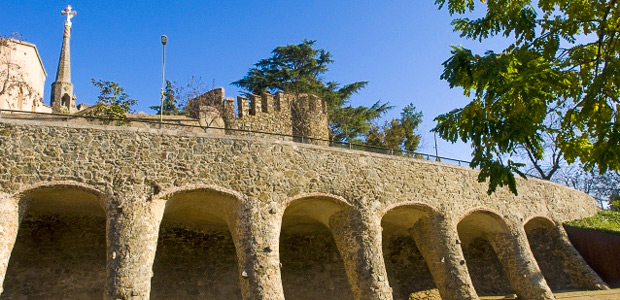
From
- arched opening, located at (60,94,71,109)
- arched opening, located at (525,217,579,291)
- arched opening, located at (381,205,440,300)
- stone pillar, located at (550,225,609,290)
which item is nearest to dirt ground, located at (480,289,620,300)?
stone pillar, located at (550,225,609,290)

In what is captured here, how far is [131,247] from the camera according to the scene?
38.0ft

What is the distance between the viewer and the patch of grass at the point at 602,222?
21.3 metres

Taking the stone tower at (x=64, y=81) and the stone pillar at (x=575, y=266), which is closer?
the stone pillar at (x=575, y=266)

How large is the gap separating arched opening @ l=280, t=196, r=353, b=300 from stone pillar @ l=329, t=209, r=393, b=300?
1971mm

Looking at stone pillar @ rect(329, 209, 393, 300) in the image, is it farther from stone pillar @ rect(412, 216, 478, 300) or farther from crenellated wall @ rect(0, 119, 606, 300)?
stone pillar @ rect(412, 216, 478, 300)

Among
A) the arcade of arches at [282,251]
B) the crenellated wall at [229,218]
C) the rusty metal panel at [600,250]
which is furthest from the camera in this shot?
the rusty metal panel at [600,250]

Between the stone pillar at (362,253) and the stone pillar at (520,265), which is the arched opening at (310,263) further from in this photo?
the stone pillar at (520,265)

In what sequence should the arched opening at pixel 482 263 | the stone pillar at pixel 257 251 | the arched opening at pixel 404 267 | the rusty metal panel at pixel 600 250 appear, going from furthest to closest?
the arched opening at pixel 482 263, the rusty metal panel at pixel 600 250, the arched opening at pixel 404 267, the stone pillar at pixel 257 251

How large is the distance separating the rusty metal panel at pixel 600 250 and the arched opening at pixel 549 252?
952 millimetres

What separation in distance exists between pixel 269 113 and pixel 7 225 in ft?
46.9

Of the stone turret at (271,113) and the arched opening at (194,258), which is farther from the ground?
the stone turret at (271,113)

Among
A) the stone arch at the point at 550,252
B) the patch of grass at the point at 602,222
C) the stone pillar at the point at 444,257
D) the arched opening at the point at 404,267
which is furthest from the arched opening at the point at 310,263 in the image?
the patch of grass at the point at 602,222

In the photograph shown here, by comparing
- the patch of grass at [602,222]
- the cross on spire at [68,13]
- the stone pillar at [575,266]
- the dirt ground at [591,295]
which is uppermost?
the cross on spire at [68,13]

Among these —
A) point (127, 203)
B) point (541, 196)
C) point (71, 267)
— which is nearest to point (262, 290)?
point (127, 203)
